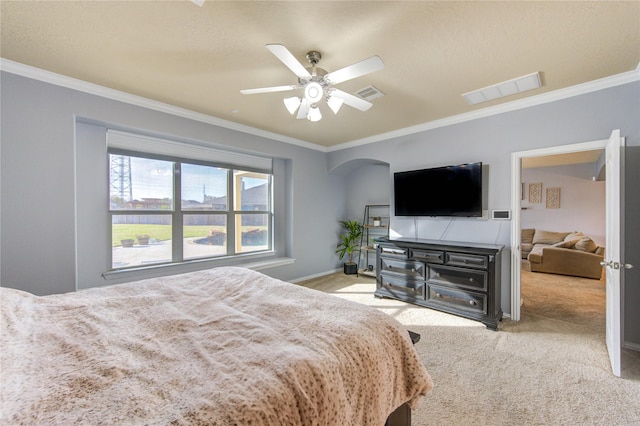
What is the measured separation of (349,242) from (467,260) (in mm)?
2666

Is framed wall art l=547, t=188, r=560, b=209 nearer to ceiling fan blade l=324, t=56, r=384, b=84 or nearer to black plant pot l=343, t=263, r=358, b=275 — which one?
black plant pot l=343, t=263, r=358, b=275

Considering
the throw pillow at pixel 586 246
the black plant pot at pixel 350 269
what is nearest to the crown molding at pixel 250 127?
the black plant pot at pixel 350 269

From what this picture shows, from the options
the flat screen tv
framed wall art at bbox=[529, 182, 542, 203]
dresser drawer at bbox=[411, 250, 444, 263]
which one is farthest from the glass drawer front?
framed wall art at bbox=[529, 182, 542, 203]

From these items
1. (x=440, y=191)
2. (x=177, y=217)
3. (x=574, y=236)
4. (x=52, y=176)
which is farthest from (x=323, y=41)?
(x=574, y=236)

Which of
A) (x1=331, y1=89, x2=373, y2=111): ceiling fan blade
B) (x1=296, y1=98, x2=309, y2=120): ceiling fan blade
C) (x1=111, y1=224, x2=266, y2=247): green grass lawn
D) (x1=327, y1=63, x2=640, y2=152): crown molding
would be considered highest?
(x1=327, y1=63, x2=640, y2=152): crown molding

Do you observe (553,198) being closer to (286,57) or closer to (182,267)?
(286,57)

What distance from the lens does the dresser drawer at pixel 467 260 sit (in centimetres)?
298

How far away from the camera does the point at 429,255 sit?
3.39 m

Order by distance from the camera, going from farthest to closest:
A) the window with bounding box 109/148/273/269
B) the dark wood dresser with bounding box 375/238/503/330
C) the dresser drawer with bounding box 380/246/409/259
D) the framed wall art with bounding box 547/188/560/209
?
the framed wall art with bounding box 547/188/560/209
the dresser drawer with bounding box 380/246/409/259
the window with bounding box 109/148/273/269
the dark wood dresser with bounding box 375/238/503/330

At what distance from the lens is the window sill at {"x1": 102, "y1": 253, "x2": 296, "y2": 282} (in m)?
3.14

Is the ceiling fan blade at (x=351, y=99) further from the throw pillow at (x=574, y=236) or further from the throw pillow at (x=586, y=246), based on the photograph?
the throw pillow at (x=574, y=236)

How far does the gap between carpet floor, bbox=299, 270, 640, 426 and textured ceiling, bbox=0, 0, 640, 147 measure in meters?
2.63

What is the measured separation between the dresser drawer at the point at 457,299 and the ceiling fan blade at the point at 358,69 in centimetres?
273

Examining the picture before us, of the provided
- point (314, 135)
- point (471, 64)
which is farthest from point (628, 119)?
point (314, 135)
